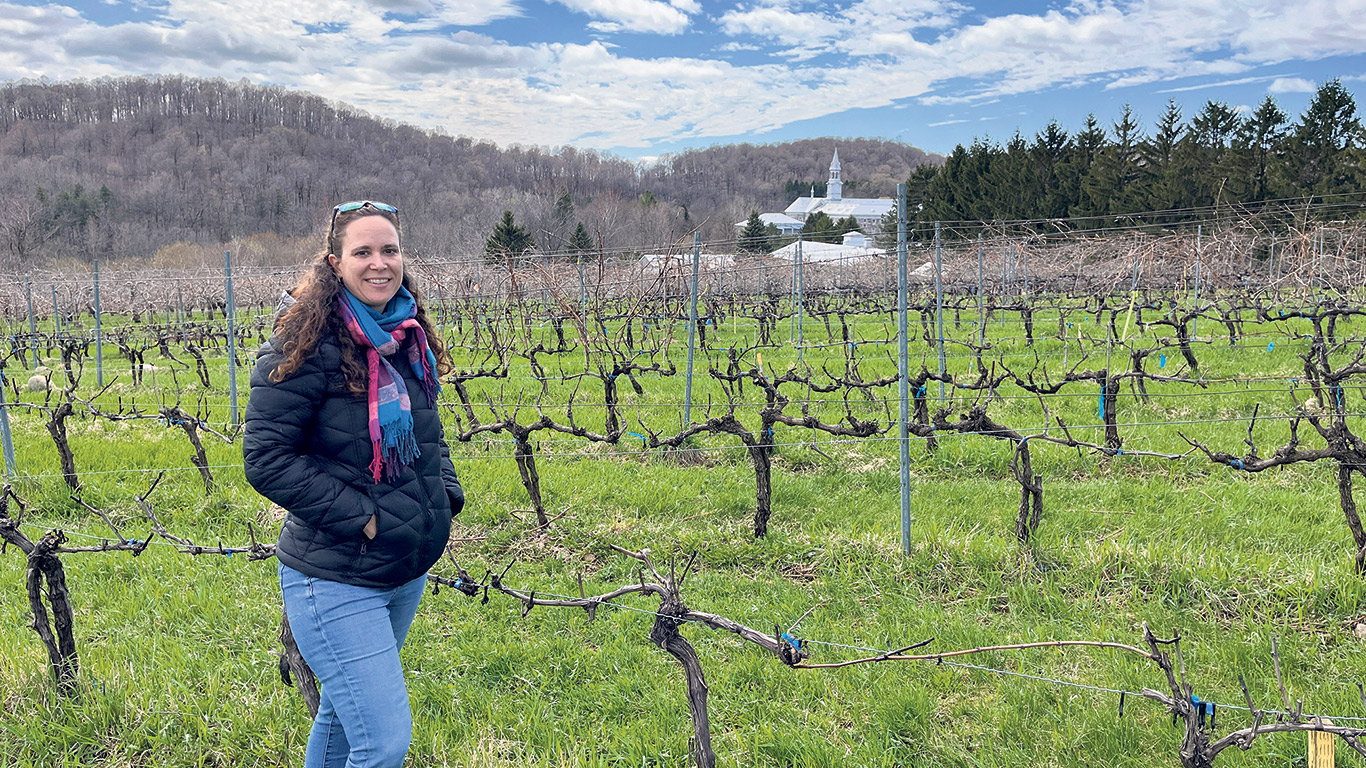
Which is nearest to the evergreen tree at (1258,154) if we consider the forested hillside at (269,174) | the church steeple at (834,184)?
the forested hillside at (269,174)

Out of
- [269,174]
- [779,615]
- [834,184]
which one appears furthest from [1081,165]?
[269,174]

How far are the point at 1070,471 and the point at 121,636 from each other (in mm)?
6126

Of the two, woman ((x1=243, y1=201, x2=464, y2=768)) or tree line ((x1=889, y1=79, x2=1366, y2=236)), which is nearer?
woman ((x1=243, y1=201, x2=464, y2=768))

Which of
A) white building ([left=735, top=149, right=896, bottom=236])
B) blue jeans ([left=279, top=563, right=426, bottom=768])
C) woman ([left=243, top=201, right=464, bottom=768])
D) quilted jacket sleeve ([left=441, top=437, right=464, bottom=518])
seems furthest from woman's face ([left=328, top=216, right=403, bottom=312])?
white building ([left=735, top=149, right=896, bottom=236])

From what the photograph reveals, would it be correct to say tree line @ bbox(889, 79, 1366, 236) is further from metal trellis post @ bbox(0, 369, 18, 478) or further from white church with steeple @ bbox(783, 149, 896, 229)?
white church with steeple @ bbox(783, 149, 896, 229)

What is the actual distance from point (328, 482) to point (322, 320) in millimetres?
371

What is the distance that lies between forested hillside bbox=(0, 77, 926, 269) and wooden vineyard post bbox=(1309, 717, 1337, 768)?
44.3 meters

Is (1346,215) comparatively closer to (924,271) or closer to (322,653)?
(924,271)

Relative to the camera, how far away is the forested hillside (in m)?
59.3

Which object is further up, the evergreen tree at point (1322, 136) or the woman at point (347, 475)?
the evergreen tree at point (1322, 136)

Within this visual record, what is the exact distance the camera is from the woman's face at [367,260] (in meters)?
1.95

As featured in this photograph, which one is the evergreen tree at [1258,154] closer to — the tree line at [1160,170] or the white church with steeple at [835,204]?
the tree line at [1160,170]

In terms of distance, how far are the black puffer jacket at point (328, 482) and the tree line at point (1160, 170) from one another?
92.6 feet

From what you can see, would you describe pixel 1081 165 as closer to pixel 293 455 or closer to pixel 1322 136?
pixel 1322 136
